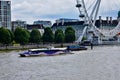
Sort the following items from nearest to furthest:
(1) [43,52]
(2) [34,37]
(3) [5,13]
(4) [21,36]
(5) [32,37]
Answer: (1) [43,52] → (4) [21,36] → (2) [34,37] → (5) [32,37] → (3) [5,13]

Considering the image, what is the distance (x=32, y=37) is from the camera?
335 feet

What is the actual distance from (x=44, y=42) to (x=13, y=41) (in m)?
12.1

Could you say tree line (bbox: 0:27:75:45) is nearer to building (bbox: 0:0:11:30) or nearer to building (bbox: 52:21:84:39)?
building (bbox: 0:0:11:30)

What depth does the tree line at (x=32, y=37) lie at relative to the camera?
88.9m

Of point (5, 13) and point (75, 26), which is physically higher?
point (5, 13)

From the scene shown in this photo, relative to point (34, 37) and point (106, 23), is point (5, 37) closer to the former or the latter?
point (34, 37)

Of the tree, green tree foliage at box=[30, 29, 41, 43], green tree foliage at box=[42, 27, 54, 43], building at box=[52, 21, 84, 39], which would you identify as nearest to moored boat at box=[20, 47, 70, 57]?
the tree

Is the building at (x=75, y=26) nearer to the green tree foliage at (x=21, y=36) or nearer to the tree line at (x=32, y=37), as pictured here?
the tree line at (x=32, y=37)

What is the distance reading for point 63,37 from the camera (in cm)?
11069

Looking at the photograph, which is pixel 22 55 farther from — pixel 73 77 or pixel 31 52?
pixel 73 77

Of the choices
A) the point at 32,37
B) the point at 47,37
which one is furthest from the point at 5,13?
the point at 32,37

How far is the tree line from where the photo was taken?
88.9 metres

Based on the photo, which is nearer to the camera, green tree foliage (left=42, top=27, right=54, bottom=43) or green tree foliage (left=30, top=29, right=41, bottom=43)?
green tree foliage (left=30, top=29, right=41, bottom=43)

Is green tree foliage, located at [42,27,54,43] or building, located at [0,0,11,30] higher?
building, located at [0,0,11,30]
